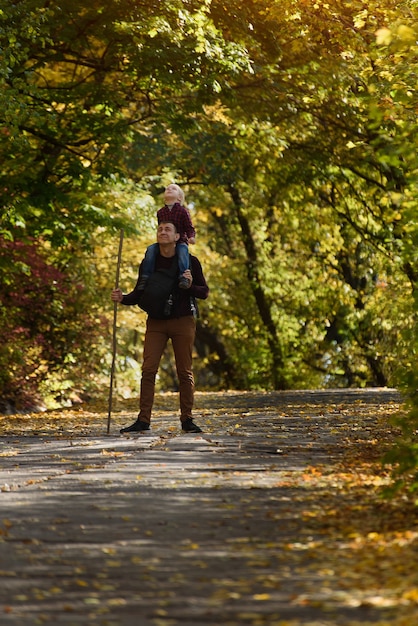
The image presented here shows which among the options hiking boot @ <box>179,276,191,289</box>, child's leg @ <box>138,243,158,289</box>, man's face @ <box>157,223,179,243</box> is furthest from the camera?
child's leg @ <box>138,243,158,289</box>

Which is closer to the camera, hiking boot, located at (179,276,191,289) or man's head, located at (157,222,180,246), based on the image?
hiking boot, located at (179,276,191,289)

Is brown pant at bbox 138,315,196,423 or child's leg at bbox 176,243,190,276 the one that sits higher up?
child's leg at bbox 176,243,190,276

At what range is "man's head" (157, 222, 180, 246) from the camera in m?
12.0

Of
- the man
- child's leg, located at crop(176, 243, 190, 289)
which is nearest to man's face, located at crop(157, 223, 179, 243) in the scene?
the man

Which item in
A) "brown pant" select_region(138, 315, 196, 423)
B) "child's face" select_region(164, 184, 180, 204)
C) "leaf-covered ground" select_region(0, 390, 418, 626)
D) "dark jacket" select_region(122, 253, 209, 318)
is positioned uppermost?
"child's face" select_region(164, 184, 180, 204)

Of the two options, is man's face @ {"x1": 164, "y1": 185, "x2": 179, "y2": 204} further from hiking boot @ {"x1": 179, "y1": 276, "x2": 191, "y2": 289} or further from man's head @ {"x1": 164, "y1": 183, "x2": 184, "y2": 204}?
hiking boot @ {"x1": 179, "y1": 276, "x2": 191, "y2": 289}

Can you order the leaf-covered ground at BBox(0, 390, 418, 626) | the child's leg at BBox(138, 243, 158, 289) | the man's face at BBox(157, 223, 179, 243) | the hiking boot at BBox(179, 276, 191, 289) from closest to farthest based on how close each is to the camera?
1. the leaf-covered ground at BBox(0, 390, 418, 626)
2. the hiking boot at BBox(179, 276, 191, 289)
3. the man's face at BBox(157, 223, 179, 243)
4. the child's leg at BBox(138, 243, 158, 289)

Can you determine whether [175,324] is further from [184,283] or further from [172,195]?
[172,195]

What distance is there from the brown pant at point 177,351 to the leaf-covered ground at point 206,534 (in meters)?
0.91

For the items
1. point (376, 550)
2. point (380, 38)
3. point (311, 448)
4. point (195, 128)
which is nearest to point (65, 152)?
point (195, 128)

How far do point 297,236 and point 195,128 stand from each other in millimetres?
13992

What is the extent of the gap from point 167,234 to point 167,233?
0.01 metres

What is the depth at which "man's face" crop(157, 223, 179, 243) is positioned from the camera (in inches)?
471

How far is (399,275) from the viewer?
29.7 meters
